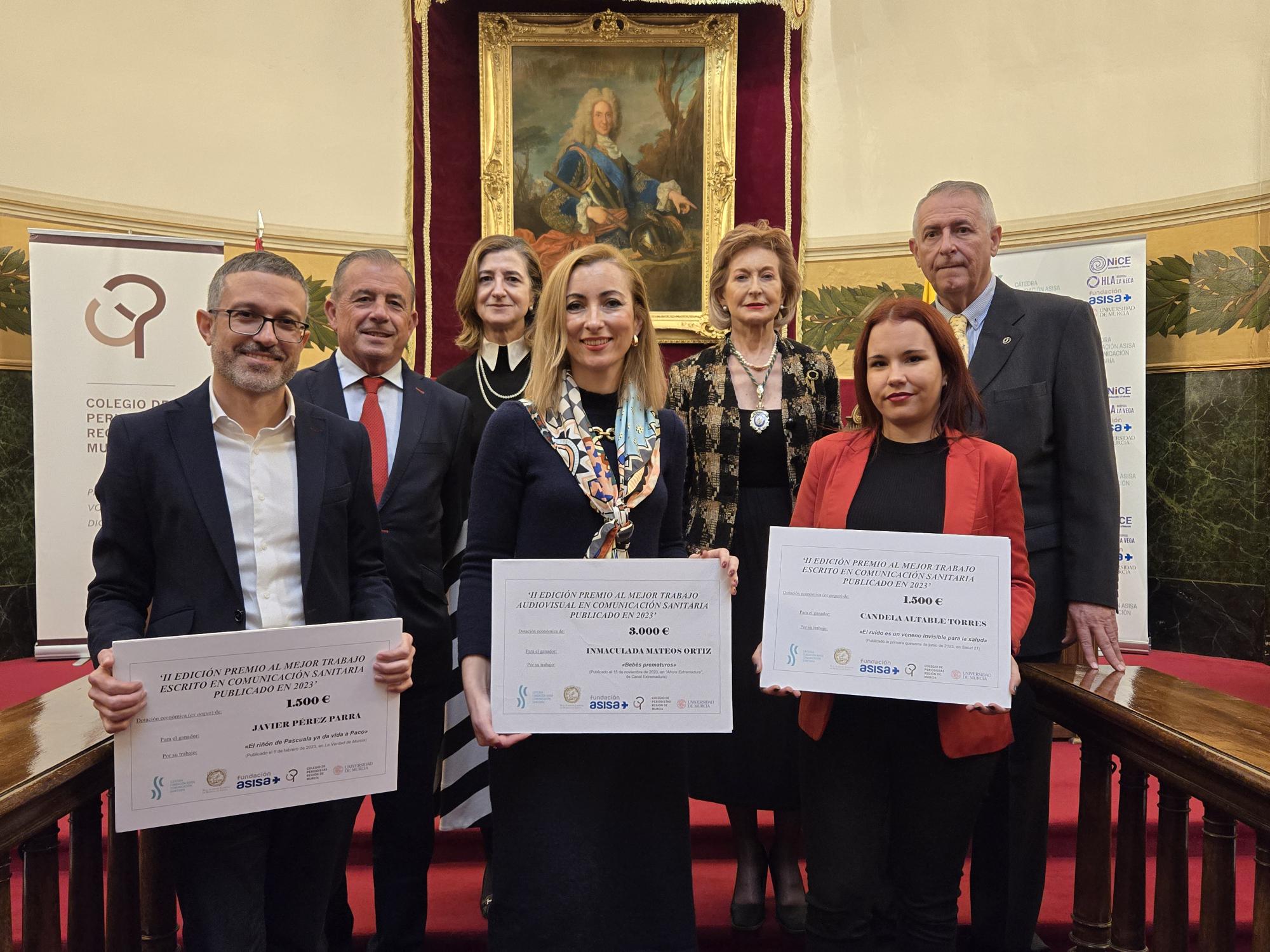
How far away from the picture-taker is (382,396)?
2.59m

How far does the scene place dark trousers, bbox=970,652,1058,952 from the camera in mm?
2305

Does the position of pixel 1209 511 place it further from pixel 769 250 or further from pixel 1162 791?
pixel 1162 791

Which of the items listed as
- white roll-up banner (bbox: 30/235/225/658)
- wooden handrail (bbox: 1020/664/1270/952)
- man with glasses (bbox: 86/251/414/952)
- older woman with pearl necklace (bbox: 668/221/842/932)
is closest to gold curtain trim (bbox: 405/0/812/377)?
white roll-up banner (bbox: 30/235/225/658)

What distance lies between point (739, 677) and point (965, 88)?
17.0 feet

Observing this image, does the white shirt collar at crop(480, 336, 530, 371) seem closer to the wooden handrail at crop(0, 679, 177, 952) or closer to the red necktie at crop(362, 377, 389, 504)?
the red necktie at crop(362, 377, 389, 504)

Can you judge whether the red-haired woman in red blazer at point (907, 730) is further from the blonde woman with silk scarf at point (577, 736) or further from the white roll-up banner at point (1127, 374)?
the white roll-up banner at point (1127, 374)

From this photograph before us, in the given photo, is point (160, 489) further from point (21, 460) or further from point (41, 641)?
point (21, 460)

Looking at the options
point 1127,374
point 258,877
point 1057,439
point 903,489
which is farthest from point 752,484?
point 1127,374

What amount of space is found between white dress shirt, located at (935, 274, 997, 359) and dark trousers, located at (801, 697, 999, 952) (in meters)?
1.03

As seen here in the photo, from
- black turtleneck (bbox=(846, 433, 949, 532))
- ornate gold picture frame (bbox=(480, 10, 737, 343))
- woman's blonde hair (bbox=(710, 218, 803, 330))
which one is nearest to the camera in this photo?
black turtleneck (bbox=(846, 433, 949, 532))

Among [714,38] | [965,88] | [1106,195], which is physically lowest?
[1106,195]

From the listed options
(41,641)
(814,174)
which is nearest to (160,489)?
(41,641)

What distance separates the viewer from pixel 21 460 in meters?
5.55

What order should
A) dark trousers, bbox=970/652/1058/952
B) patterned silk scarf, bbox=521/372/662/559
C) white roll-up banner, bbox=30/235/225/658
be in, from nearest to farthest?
1. patterned silk scarf, bbox=521/372/662/559
2. dark trousers, bbox=970/652/1058/952
3. white roll-up banner, bbox=30/235/225/658
